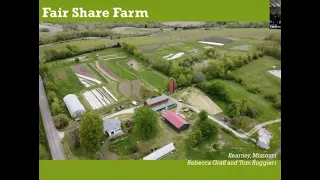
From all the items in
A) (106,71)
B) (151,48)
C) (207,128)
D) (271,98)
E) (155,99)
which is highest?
(151,48)

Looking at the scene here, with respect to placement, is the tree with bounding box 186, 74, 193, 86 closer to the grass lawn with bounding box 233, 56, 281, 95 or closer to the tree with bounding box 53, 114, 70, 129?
the grass lawn with bounding box 233, 56, 281, 95

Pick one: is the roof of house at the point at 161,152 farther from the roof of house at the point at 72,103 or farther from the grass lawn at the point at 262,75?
the grass lawn at the point at 262,75

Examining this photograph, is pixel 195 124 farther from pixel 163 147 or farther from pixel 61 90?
pixel 61 90

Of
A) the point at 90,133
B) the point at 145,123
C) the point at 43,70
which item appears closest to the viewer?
the point at 90,133

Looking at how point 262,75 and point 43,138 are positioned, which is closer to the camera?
point 43,138

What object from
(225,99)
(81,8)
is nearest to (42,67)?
(81,8)

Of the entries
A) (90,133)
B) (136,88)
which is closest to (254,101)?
(136,88)

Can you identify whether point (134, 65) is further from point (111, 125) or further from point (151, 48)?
point (111, 125)
